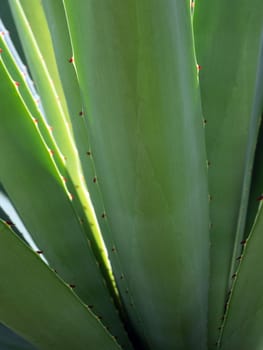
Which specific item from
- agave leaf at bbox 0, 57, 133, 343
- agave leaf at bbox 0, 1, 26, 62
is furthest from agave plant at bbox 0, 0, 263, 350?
agave leaf at bbox 0, 1, 26, 62

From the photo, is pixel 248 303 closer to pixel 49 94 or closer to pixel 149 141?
pixel 149 141

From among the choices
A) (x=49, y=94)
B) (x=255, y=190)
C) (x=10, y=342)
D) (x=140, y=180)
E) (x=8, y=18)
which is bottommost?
(x=10, y=342)

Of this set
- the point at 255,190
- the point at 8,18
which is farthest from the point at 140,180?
the point at 8,18

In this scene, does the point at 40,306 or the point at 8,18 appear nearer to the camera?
the point at 40,306

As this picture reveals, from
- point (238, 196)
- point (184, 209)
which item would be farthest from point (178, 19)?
point (238, 196)

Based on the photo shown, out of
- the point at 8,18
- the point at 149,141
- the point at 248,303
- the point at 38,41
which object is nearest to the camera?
the point at 149,141

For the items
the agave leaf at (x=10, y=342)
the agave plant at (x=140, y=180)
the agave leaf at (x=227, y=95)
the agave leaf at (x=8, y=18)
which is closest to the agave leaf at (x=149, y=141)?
the agave plant at (x=140, y=180)

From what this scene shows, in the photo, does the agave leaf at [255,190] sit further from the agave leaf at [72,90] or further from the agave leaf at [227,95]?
the agave leaf at [72,90]
